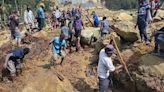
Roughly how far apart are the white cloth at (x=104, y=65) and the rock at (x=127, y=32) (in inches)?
195

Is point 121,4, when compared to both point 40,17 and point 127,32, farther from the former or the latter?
point 127,32

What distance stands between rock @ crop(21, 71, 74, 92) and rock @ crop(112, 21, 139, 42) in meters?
3.51

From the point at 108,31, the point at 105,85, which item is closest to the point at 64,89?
the point at 105,85

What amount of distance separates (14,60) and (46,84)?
1.51 m

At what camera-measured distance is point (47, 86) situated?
11867mm

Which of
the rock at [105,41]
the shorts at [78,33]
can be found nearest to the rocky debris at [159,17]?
the rock at [105,41]

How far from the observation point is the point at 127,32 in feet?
48.2

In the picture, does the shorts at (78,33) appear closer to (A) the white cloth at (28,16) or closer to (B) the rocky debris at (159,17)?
(A) the white cloth at (28,16)

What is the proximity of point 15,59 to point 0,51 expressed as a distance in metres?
5.03

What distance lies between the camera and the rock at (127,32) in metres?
14.5

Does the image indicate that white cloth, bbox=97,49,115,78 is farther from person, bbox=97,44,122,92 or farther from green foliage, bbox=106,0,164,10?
green foliage, bbox=106,0,164,10

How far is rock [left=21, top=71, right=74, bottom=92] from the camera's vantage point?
1174cm

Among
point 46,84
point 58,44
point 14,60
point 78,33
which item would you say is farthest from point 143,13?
point 14,60

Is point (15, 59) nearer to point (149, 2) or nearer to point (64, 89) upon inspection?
point (64, 89)
